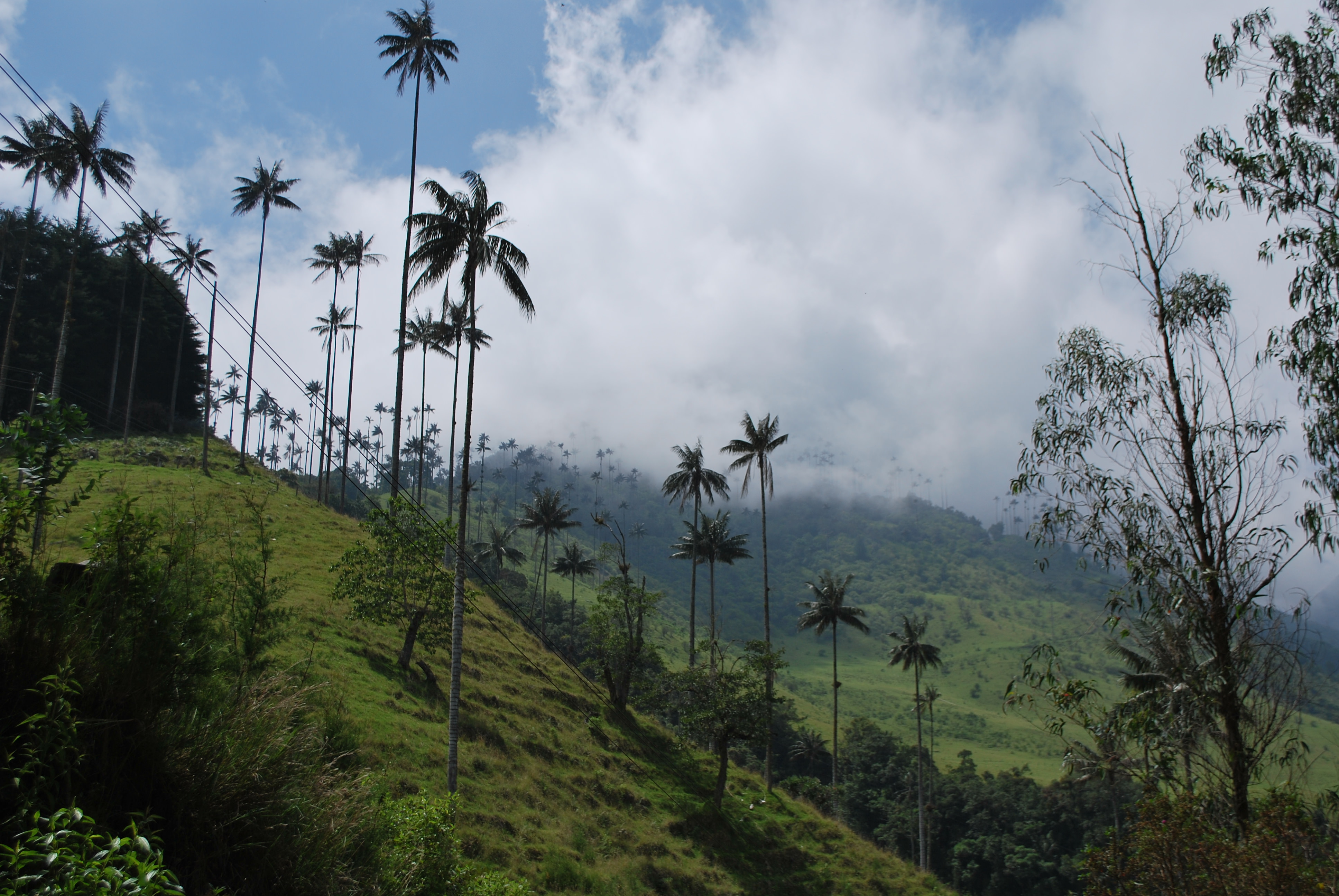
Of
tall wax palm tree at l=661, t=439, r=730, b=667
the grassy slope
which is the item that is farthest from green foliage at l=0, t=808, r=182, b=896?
tall wax palm tree at l=661, t=439, r=730, b=667

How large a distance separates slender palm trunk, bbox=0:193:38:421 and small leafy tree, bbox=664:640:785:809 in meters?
40.6

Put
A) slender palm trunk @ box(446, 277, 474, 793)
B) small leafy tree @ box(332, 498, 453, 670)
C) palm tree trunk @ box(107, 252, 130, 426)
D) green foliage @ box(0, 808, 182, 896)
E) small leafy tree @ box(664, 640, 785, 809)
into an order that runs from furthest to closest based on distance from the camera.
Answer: palm tree trunk @ box(107, 252, 130, 426)
small leafy tree @ box(664, 640, 785, 809)
small leafy tree @ box(332, 498, 453, 670)
slender palm trunk @ box(446, 277, 474, 793)
green foliage @ box(0, 808, 182, 896)

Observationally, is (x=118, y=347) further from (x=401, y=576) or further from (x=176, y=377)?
(x=401, y=576)

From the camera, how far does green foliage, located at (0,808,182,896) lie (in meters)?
4.28

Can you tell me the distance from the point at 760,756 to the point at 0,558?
77.2 m

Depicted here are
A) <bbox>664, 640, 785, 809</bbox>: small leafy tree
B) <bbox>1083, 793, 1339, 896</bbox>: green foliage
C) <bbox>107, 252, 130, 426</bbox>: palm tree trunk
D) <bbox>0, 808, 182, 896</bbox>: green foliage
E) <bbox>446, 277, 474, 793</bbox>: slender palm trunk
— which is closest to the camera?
<bbox>0, 808, 182, 896</bbox>: green foliage

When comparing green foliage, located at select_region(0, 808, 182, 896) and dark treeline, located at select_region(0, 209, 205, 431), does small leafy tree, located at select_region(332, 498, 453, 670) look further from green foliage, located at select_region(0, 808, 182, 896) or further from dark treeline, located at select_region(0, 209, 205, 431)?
dark treeline, located at select_region(0, 209, 205, 431)

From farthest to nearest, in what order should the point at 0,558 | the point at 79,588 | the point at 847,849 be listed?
1. the point at 847,849
2. the point at 79,588
3. the point at 0,558

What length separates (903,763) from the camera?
2968 inches

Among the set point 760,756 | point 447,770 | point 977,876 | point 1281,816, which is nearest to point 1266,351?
point 1281,816

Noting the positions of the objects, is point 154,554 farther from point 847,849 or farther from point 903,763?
point 903,763

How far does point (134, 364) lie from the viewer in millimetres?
58062

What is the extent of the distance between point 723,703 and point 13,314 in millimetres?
53320

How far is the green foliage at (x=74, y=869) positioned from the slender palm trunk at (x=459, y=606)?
50.7 ft
